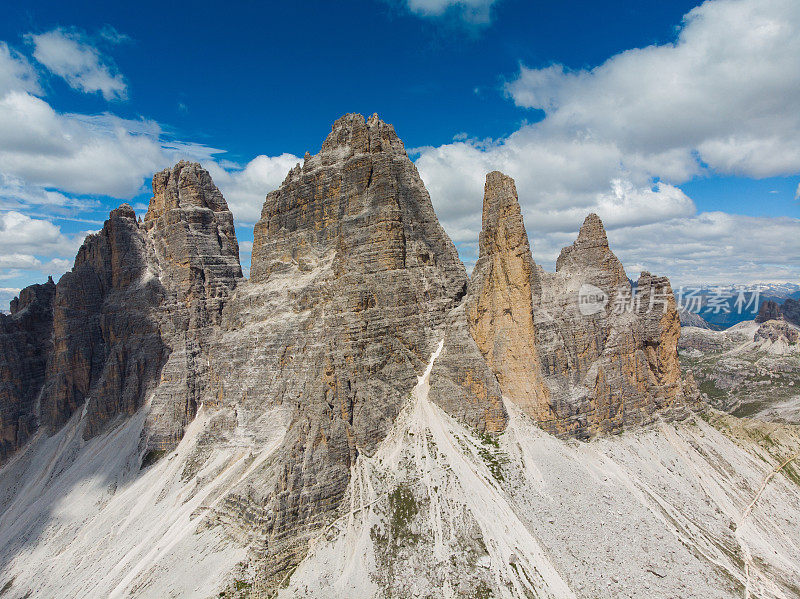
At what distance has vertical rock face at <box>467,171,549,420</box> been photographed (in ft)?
153

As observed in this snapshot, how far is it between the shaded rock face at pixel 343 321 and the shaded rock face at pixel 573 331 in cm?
370

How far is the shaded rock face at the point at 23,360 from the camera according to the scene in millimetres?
68688

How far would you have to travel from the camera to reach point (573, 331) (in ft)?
165

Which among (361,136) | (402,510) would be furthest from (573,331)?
(361,136)

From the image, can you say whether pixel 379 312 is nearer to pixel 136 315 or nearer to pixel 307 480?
pixel 307 480

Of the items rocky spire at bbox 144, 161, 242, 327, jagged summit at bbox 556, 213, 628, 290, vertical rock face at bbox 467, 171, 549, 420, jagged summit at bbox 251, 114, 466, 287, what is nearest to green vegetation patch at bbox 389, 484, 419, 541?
vertical rock face at bbox 467, 171, 549, 420

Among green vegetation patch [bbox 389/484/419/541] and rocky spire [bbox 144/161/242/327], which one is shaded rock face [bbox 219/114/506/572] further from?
rocky spire [bbox 144/161/242/327]

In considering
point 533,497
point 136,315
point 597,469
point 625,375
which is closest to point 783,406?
point 625,375

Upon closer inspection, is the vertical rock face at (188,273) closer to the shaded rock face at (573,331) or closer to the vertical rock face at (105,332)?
the vertical rock face at (105,332)

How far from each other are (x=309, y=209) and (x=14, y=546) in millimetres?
51823

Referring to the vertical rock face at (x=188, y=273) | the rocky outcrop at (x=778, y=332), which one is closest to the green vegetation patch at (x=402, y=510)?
the vertical rock face at (x=188, y=273)

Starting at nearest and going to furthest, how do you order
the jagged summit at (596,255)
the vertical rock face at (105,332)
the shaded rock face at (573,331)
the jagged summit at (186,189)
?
1. the shaded rock face at (573,331)
2. the jagged summit at (596,255)
3. the vertical rock face at (105,332)
4. the jagged summit at (186,189)

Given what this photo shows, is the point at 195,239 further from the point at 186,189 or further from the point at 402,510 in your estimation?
the point at 402,510

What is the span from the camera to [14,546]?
51.3 meters
